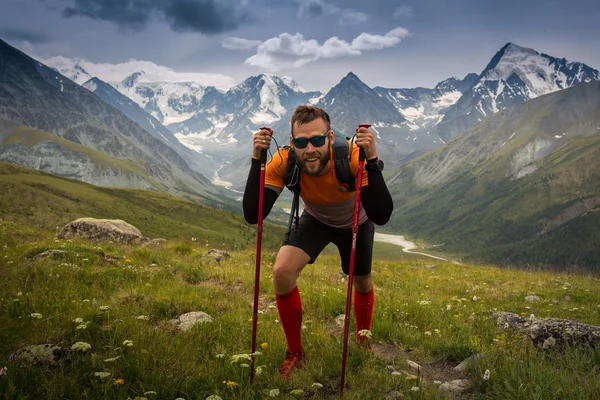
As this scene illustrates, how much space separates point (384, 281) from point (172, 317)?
8377 mm

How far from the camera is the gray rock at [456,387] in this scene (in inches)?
193

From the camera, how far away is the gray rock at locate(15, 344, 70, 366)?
15.5ft

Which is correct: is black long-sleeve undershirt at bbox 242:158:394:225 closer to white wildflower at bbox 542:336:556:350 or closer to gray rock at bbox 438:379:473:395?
gray rock at bbox 438:379:473:395

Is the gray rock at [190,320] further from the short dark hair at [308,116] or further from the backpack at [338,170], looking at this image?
the short dark hair at [308,116]

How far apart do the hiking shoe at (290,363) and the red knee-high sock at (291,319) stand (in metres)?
0.07

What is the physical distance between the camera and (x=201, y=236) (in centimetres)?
14875

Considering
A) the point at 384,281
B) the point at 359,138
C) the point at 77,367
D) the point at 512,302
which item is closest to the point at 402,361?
the point at 359,138

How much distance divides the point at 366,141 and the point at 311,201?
1.62 meters

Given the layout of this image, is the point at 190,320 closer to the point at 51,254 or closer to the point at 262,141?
the point at 262,141

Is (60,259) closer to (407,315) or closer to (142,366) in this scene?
(142,366)

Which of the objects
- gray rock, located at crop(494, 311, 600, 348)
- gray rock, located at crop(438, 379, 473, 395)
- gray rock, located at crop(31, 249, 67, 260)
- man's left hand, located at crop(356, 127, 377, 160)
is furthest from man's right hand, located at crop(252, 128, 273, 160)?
gray rock, located at crop(31, 249, 67, 260)

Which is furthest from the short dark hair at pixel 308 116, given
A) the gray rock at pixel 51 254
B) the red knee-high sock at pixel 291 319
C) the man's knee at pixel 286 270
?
the gray rock at pixel 51 254

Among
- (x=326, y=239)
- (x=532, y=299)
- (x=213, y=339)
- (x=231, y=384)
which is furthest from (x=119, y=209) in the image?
(x=231, y=384)

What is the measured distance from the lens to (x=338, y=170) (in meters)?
6.16
